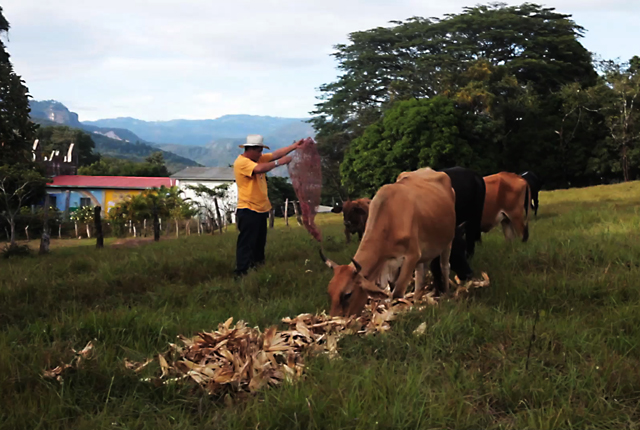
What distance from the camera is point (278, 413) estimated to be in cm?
329

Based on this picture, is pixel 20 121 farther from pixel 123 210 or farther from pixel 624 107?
pixel 624 107

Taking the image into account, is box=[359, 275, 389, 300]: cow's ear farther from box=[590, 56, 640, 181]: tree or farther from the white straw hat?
box=[590, 56, 640, 181]: tree

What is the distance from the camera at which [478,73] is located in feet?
135

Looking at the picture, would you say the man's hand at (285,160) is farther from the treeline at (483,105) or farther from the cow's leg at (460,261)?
the treeline at (483,105)

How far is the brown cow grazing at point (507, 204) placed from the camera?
1007 cm

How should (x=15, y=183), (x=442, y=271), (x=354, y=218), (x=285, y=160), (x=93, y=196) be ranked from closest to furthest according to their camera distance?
1. (x=442, y=271)
2. (x=285, y=160)
3. (x=354, y=218)
4. (x=15, y=183)
5. (x=93, y=196)

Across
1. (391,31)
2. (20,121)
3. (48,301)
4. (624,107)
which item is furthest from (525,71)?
(48,301)

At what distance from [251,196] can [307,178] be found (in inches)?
34.0

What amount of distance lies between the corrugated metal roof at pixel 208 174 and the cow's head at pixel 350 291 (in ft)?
192

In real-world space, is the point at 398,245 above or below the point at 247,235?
above

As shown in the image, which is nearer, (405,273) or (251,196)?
(405,273)

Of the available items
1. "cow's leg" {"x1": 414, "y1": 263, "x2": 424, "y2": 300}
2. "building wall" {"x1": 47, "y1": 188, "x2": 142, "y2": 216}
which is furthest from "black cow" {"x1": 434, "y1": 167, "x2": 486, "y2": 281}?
"building wall" {"x1": 47, "y1": 188, "x2": 142, "y2": 216}

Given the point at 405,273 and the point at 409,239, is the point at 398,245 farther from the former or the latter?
the point at 405,273

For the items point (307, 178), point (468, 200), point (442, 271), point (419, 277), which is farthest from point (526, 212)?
point (419, 277)
